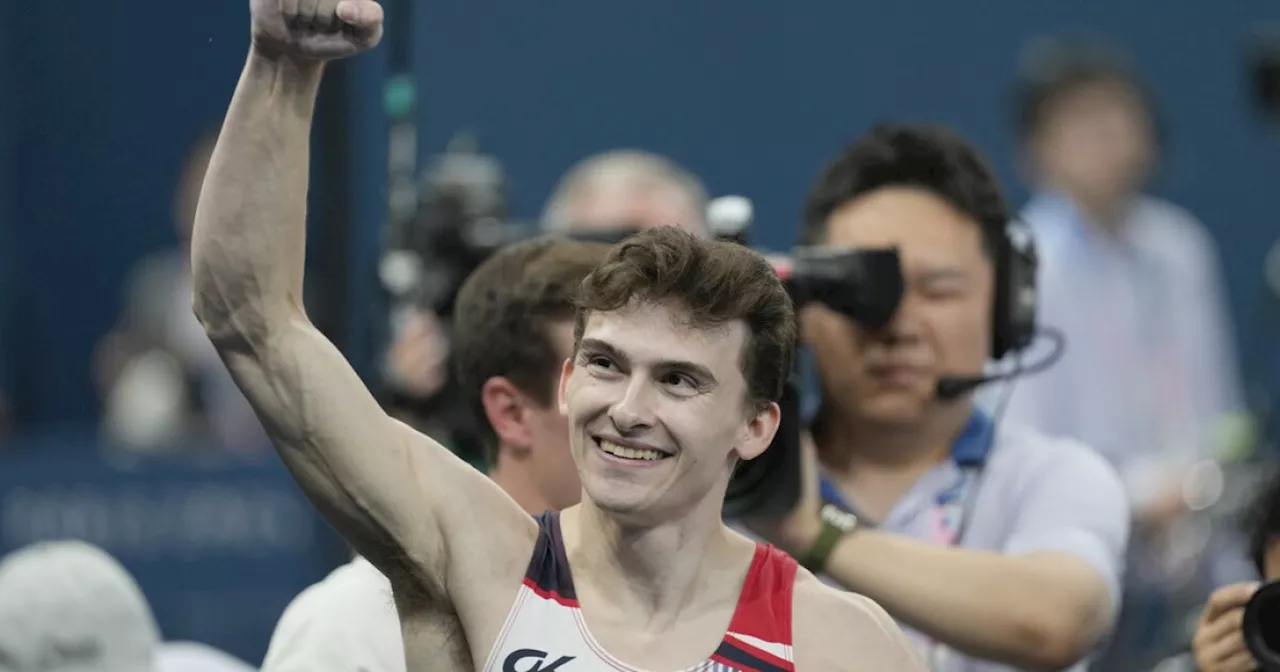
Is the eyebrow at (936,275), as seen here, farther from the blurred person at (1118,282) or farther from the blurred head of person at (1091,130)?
the blurred head of person at (1091,130)

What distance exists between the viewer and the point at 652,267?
2.61m

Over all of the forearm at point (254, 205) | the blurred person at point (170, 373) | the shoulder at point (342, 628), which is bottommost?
the blurred person at point (170, 373)

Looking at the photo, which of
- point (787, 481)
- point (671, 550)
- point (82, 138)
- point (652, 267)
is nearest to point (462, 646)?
point (671, 550)

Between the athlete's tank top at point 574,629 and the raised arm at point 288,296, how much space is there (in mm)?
155

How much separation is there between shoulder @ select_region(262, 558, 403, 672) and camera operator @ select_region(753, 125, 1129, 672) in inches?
24.4

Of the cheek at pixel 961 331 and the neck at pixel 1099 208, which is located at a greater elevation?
the cheek at pixel 961 331

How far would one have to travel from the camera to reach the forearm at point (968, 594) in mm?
3406

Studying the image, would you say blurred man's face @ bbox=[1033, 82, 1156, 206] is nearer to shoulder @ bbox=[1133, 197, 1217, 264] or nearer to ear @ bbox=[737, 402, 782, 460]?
shoulder @ bbox=[1133, 197, 1217, 264]

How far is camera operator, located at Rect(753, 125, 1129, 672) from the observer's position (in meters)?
3.43

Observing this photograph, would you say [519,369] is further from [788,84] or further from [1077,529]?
[788,84]

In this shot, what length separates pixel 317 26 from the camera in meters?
2.46

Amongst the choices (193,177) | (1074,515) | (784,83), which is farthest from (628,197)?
(193,177)

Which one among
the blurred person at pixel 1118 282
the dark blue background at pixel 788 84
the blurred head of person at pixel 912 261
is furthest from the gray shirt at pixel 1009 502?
the dark blue background at pixel 788 84

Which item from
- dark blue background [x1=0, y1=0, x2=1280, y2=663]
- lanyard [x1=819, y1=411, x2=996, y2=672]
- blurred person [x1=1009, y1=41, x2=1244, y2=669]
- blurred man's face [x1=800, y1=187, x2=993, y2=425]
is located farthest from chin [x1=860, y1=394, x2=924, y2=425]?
dark blue background [x1=0, y1=0, x2=1280, y2=663]
